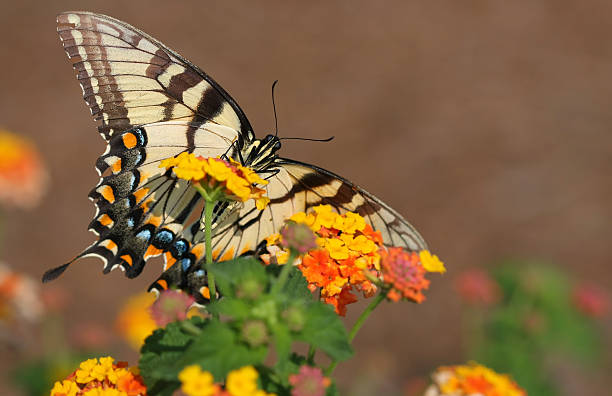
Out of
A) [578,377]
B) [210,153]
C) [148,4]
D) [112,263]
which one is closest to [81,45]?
[210,153]

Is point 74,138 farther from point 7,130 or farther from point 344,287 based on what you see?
point 344,287

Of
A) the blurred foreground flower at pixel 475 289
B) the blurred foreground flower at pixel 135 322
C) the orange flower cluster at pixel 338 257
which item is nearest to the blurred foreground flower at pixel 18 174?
the blurred foreground flower at pixel 135 322

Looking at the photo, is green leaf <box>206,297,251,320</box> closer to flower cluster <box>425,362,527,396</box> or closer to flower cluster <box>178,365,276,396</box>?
flower cluster <box>178,365,276,396</box>

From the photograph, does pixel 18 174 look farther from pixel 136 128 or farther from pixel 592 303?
pixel 592 303

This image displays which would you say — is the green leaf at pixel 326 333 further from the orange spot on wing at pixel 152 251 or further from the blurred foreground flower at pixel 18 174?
the blurred foreground flower at pixel 18 174

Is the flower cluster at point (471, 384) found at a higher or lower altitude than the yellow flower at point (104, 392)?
higher

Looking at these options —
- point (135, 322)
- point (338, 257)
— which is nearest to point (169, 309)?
point (338, 257)
